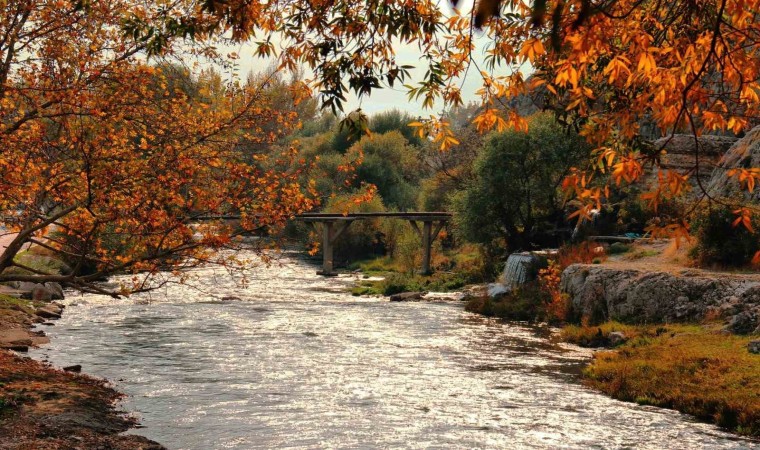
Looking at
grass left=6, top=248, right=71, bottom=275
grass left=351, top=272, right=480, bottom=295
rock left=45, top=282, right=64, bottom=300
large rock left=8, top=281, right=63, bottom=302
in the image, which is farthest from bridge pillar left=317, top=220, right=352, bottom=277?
large rock left=8, top=281, right=63, bottom=302

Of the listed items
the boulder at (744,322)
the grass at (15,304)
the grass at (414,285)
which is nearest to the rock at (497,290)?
the grass at (414,285)

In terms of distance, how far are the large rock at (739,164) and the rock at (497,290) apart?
8.83m

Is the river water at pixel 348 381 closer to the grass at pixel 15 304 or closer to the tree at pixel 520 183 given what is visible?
the grass at pixel 15 304

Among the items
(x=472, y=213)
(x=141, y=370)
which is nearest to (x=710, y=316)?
(x=141, y=370)

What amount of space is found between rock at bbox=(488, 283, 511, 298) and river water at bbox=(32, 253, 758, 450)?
3015mm

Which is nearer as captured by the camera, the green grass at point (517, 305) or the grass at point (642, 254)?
the grass at point (642, 254)

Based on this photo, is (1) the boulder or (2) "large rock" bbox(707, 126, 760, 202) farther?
(2) "large rock" bbox(707, 126, 760, 202)

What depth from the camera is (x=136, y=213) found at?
12.5m

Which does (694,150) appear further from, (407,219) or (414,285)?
(407,219)

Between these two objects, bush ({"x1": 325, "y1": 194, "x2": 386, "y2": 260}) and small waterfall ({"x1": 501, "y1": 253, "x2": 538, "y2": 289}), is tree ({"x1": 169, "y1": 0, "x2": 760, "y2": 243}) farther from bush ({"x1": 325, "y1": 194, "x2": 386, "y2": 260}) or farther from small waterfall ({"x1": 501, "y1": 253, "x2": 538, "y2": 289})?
bush ({"x1": 325, "y1": 194, "x2": 386, "y2": 260})

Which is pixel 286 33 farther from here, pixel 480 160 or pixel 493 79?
pixel 480 160

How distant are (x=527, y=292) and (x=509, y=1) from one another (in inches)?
910

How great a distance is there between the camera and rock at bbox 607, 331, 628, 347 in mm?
20891

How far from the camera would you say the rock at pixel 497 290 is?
3178 centimetres
